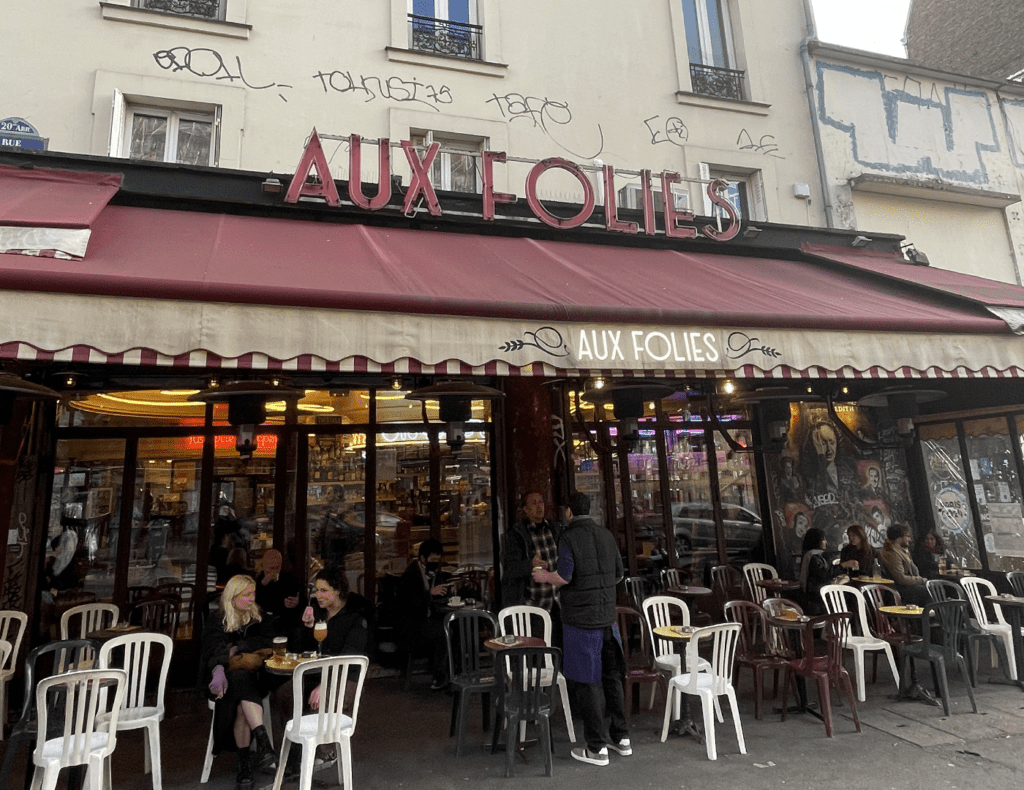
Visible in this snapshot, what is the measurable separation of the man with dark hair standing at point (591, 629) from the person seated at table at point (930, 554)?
551 cm

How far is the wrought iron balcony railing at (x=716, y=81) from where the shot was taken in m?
8.89

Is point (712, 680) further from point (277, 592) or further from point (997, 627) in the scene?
point (277, 592)

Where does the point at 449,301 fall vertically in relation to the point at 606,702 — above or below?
above

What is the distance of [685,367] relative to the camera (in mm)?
4398

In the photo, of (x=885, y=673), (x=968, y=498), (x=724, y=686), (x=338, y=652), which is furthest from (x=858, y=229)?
(x=338, y=652)

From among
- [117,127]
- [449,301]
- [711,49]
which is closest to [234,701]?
[449,301]

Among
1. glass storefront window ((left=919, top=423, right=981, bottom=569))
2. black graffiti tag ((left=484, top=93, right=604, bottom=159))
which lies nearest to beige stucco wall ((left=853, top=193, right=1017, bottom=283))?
glass storefront window ((left=919, top=423, right=981, bottom=569))

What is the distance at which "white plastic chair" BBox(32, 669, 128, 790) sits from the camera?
11.0 ft

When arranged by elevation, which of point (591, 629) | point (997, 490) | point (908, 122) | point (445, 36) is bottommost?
point (591, 629)

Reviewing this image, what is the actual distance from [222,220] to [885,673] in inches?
316

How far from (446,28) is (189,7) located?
2.94 m

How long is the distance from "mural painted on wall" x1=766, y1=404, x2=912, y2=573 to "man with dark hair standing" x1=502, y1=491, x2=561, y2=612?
4.56m

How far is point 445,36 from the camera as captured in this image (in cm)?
779

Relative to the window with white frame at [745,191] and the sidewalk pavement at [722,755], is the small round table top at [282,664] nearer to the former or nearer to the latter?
the sidewalk pavement at [722,755]
